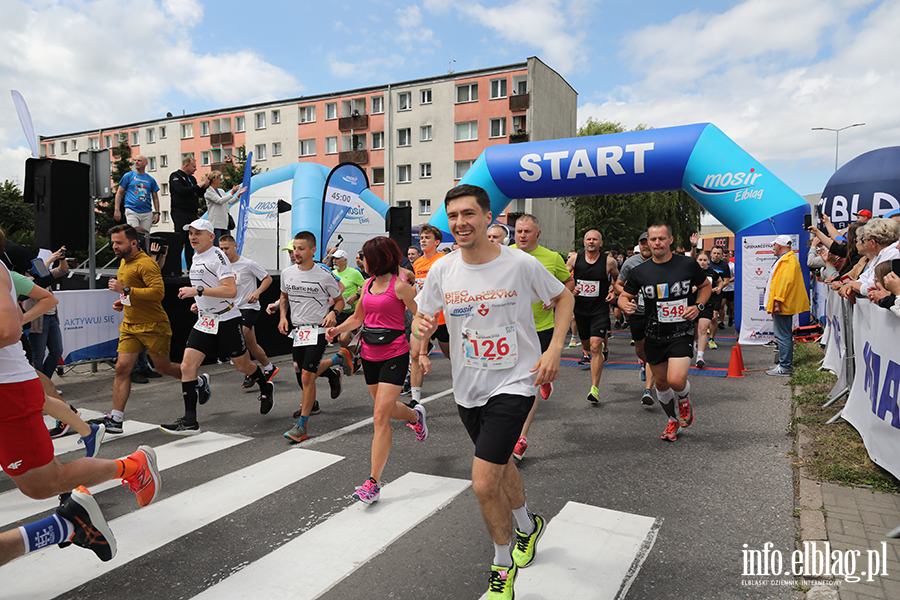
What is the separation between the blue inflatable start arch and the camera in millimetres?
11117

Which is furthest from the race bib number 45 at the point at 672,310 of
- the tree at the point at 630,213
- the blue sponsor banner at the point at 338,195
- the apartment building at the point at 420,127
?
the tree at the point at 630,213

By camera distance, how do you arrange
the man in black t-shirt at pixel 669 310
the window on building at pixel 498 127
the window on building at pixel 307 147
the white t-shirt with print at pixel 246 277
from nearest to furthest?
the man in black t-shirt at pixel 669 310 → the white t-shirt with print at pixel 246 277 → the window on building at pixel 498 127 → the window on building at pixel 307 147

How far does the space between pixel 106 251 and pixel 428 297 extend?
21.6 meters

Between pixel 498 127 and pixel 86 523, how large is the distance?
41583 millimetres

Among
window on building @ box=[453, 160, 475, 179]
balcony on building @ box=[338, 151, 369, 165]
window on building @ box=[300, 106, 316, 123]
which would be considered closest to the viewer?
window on building @ box=[453, 160, 475, 179]

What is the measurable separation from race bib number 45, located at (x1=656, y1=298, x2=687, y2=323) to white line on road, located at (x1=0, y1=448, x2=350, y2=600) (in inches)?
131

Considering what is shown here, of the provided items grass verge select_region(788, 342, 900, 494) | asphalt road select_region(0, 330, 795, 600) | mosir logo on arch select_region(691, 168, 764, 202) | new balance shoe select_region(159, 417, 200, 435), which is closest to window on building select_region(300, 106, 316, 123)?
mosir logo on arch select_region(691, 168, 764, 202)

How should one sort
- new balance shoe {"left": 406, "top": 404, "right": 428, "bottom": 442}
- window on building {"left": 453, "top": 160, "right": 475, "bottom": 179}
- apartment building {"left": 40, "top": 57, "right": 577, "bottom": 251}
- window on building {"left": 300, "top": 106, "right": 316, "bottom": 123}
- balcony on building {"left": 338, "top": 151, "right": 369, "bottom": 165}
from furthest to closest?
window on building {"left": 300, "top": 106, "right": 316, "bottom": 123} < balcony on building {"left": 338, "top": 151, "right": 369, "bottom": 165} < window on building {"left": 453, "top": 160, "right": 475, "bottom": 179} < apartment building {"left": 40, "top": 57, "right": 577, "bottom": 251} < new balance shoe {"left": 406, "top": 404, "right": 428, "bottom": 442}

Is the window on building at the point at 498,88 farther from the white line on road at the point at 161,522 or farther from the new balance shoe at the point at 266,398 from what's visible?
the white line on road at the point at 161,522

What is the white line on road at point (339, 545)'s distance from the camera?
3.04m

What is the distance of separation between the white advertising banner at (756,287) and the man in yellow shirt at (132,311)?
10353 millimetres

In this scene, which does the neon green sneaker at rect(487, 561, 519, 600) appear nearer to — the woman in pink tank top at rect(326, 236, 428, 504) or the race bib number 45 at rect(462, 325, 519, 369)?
the race bib number 45 at rect(462, 325, 519, 369)

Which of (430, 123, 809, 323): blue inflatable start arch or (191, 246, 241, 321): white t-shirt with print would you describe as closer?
(191, 246, 241, 321): white t-shirt with print

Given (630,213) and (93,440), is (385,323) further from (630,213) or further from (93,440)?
(630,213)
